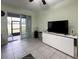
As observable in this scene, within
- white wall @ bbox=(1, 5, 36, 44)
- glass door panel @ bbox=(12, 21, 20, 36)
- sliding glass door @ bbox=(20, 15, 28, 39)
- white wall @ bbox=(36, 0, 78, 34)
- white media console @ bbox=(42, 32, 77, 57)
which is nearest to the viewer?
white media console @ bbox=(42, 32, 77, 57)

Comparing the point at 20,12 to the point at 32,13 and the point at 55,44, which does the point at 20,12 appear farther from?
the point at 55,44

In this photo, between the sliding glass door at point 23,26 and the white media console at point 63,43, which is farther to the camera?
the sliding glass door at point 23,26

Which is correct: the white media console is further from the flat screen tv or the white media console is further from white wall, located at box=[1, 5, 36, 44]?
white wall, located at box=[1, 5, 36, 44]

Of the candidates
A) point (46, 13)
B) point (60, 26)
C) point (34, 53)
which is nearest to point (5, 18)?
point (46, 13)

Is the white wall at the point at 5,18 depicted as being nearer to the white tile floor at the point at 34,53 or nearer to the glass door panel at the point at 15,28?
the white tile floor at the point at 34,53

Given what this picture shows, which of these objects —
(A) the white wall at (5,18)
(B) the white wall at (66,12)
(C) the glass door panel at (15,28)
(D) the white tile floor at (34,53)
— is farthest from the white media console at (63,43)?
(C) the glass door panel at (15,28)

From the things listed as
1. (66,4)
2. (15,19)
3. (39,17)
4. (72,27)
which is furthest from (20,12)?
(72,27)

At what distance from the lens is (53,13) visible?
5.11 metres

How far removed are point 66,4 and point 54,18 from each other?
130 cm

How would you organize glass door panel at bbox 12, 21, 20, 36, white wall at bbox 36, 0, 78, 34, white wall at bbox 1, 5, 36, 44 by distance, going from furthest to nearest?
glass door panel at bbox 12, 21, 20, 36 < white wall at bbox 1, 5, 36, 44 < white wall at bbox 36, 0, 78, 34

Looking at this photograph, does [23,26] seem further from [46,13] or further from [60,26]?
[60,26]

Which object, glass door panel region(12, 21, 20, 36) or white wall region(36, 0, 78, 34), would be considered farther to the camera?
glass door panel region(12, 21, 20, 36)

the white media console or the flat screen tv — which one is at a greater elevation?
the flat screen tv

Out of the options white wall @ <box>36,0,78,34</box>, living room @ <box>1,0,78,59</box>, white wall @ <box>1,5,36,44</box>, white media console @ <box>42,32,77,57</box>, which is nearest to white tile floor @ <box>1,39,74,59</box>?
living room @ <box>1,0,78,59</box>
